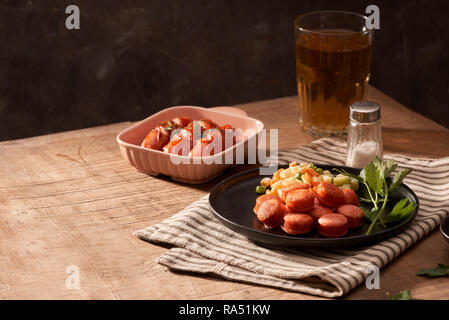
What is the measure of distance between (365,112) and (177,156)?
39 centimetres

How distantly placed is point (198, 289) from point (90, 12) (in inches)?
58.5

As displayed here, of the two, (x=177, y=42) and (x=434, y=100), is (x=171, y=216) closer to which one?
(x=177, y=42)

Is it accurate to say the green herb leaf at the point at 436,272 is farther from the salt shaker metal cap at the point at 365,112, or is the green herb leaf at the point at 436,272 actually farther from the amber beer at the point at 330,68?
the amber beer at the point at 330,68

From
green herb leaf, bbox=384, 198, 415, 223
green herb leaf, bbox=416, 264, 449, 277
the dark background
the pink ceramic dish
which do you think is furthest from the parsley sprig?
the dark background

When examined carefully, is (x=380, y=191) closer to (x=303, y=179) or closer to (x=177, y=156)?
(x=303, y=179)

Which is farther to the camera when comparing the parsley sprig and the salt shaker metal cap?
the salt shaker metal cap

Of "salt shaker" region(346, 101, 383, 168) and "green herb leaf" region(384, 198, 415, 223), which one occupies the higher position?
"salt shaker" region(346, 101, 383, 168)

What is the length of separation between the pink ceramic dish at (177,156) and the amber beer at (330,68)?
0.18 meters

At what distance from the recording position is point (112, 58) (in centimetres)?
238

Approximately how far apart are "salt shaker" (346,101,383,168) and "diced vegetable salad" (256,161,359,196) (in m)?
0.14

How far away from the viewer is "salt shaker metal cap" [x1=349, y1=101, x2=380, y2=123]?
138 centimetres

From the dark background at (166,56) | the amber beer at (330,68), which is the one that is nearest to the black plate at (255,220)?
the amber beer at (330,68)

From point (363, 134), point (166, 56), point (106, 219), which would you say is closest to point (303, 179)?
point (363, 134)

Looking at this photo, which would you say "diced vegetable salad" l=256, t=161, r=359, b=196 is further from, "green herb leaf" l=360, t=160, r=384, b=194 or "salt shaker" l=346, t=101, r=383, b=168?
"salt shaker" l=346, t=101, r=383, b=168
